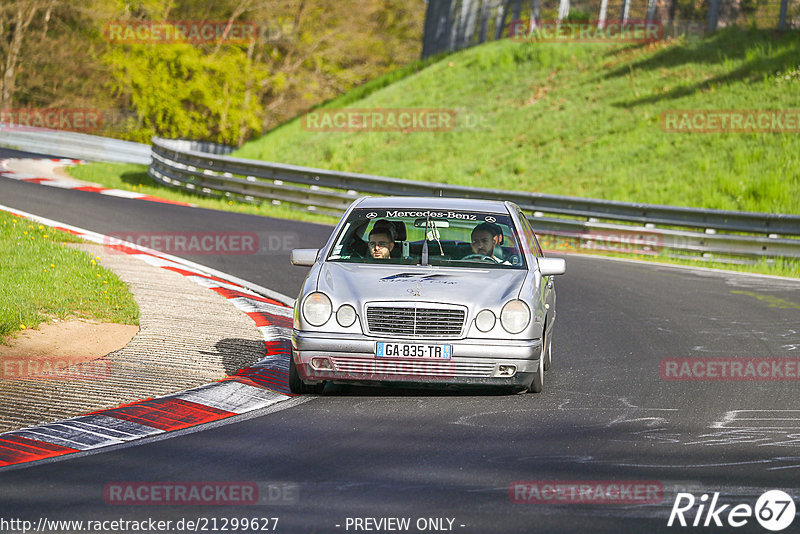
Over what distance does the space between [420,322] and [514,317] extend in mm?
691

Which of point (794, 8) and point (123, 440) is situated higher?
point (794, 8)

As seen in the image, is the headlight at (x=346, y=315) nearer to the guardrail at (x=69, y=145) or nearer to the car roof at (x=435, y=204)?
the car roof at (x=435, y=204)

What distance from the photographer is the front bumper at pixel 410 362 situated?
7.66m

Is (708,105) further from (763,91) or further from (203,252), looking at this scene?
(203,252)

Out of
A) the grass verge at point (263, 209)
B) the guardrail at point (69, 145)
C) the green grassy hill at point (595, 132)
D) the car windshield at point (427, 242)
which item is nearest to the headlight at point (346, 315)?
the car windshield at point (427, 242)

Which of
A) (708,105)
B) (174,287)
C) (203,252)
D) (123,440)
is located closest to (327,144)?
(708,105)

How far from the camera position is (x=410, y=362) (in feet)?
25.1

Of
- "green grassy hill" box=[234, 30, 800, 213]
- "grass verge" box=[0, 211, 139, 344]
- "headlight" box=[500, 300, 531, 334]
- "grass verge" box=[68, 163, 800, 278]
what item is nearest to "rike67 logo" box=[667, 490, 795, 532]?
"headlight" box=[500, 300, 531, 334]

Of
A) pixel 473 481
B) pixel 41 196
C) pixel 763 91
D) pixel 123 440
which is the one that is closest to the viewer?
pixel 473 481

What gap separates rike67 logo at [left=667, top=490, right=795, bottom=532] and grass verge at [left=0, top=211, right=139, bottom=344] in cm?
599

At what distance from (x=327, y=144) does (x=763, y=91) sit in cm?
1372

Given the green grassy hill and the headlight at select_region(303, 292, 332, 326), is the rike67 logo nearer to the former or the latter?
the headlight at select_region(303, 292, 332, 326)

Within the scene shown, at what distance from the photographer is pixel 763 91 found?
26953 millimetres

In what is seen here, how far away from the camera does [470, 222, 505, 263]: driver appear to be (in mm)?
8789
